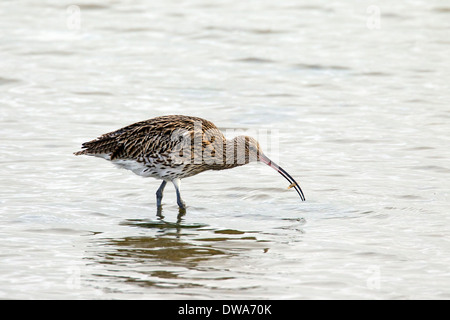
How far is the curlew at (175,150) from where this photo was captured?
1062 cm

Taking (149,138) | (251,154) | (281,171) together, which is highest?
(149,138)

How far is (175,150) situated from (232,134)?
2.97 meters

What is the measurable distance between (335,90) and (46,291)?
9.53 metres

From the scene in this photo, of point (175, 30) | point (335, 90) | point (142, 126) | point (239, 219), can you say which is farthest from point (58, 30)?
→ point (239, 219)

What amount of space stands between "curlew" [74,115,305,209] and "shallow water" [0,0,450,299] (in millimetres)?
371

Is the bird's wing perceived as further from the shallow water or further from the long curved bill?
the long curved bill

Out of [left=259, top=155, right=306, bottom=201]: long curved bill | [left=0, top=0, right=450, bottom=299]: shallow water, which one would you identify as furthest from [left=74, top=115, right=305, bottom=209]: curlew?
[left=0, top=0, right=450, bottom=299]: shallow water

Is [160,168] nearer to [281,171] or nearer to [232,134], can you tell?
[281,171]

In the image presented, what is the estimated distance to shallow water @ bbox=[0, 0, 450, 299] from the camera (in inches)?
327

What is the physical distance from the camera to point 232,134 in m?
13.5

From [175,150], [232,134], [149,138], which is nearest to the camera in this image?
[175,150]

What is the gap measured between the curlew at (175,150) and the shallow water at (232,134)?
0.37 m

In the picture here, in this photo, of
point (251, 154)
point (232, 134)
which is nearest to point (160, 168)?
point (251, 154)

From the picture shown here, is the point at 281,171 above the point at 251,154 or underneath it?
underneath
